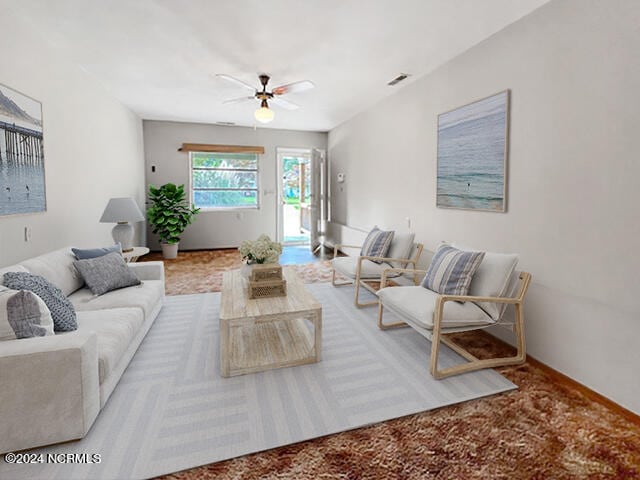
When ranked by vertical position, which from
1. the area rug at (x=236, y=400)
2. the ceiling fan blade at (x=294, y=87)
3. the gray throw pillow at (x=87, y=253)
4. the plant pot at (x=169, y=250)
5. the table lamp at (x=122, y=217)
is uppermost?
the ceiling fan blade at (x=294, y=87)

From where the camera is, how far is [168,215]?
6270 mm

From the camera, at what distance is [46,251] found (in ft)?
10.2

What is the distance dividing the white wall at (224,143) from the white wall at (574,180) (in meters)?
4.70

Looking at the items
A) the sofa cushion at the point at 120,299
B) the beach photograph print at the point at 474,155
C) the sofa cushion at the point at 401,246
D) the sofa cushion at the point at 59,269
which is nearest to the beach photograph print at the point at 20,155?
the sofa cushion at the point at 59,269

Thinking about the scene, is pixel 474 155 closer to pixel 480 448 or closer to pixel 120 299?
pixel 480 448

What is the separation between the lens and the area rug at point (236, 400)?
1.61 metres

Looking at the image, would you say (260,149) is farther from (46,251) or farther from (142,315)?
(142,315)

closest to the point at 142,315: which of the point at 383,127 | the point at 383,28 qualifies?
the point at 383,28

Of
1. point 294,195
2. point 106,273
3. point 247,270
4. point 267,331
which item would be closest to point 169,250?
point 294,195

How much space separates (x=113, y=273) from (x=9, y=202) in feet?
2.93

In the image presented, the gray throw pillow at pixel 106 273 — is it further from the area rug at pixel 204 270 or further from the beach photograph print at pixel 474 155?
the beach photograph print at pixel 474 155

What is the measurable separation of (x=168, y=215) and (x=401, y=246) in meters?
4.46

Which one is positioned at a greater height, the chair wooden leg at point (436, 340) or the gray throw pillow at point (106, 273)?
the gray throw pillow at point (106, 273)

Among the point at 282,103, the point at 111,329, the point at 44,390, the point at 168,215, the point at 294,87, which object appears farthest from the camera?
the point at 168,215
